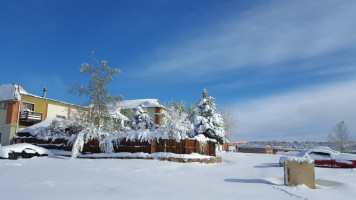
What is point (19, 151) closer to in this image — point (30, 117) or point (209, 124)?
point (30, 117)

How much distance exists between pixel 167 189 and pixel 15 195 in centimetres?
420

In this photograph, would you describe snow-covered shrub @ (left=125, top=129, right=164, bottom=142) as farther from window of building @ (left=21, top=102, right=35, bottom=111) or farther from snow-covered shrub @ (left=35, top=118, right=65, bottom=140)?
window of building @ (left=21, top=102, right=35, bottom=111)

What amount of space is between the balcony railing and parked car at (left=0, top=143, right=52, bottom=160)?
1220cm

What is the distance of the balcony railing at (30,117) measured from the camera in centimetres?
3072

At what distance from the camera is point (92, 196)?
6.95 m

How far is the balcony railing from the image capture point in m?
30.7

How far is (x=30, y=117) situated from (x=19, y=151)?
45.3 feet

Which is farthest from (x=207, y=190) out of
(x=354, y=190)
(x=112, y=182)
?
(x=354, y=190)

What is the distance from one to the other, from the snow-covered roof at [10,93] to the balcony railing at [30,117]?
6.34ft

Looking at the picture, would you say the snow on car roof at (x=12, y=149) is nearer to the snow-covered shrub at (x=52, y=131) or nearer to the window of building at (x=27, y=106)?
the snow-covered shrub at (x=52, y=131)

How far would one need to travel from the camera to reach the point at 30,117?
102 ft

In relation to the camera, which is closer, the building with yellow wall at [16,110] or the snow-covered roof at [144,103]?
the building with yellow wall at [16,110]

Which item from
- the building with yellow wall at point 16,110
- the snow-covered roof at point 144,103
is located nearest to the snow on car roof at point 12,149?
the building with yellow wall at point 16,110

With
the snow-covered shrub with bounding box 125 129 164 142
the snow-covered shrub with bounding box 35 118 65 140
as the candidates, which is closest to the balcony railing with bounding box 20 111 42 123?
the snow-covered shrub with bounding box 35 118 65 140
